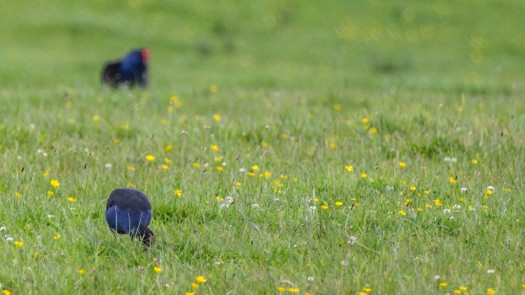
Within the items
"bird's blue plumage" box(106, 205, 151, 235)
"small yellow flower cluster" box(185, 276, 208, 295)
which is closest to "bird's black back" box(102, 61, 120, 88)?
"bird's blue plumage" box(106, 205, 151, 235)

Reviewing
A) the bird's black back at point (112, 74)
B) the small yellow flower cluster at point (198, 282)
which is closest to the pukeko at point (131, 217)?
the small yellow flower cluster at point (198, 282)

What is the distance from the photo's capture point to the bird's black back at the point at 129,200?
14.3 ft

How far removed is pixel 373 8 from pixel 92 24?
8.37 meters

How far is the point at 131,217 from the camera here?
170 inches

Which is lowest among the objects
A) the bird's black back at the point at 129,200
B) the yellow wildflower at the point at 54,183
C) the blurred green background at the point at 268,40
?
the blurred green background at the point at 268,40

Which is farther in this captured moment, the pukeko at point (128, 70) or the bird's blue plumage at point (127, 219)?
the pukeko at point (128, 70)

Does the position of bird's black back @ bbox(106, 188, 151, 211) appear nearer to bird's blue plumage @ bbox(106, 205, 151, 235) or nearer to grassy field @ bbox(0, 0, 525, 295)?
bird's blue plumage @ bbox(106, 205, 151, 235)

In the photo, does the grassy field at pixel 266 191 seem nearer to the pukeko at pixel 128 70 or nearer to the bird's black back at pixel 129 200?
the bird's black back at pixel 129 200

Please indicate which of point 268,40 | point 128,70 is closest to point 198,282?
point 128,70

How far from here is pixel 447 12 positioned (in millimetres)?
23203

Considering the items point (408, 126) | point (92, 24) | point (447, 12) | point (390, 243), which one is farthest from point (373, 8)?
point (390, 243)

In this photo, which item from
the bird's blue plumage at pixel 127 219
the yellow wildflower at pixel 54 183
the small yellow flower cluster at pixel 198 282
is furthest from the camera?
the yellow wildflower at pixel 54 183

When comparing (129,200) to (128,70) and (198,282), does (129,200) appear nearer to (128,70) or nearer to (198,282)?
(198,282)

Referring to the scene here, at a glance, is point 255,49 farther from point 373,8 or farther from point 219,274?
point 219,274
